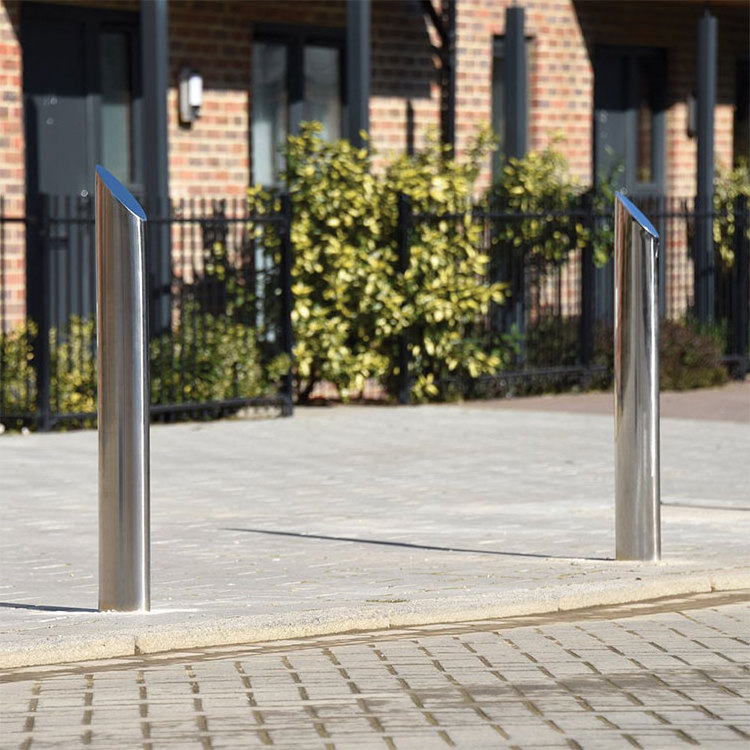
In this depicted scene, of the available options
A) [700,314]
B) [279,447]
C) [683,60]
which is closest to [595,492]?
[279,447]

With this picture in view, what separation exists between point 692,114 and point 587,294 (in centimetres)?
517

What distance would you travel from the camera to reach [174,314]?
16078mm

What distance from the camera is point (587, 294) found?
17828 millimetres

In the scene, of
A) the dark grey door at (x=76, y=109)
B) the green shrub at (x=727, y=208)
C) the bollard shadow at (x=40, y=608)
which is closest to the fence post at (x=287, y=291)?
the dark grey door at (x=76, y=109)

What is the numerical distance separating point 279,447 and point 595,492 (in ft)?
9.65

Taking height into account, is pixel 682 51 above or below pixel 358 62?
above

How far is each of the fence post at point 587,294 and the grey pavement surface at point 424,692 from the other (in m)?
10.3

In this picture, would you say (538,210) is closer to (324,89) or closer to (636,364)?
(324,89)

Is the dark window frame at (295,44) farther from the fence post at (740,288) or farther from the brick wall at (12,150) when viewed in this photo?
the fence post at (740,288)

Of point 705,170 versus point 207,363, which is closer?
point 207,363

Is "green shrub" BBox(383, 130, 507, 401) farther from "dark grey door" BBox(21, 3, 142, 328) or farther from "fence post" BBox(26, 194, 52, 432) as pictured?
"fence post" BBox(26, 194, 52, 432)

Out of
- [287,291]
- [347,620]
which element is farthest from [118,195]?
[287,291]

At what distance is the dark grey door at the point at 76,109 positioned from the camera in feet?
52.2

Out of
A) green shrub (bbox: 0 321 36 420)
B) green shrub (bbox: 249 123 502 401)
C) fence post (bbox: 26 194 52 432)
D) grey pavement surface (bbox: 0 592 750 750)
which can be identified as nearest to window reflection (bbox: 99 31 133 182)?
green shrub (bbox: 249 123 502 401)
